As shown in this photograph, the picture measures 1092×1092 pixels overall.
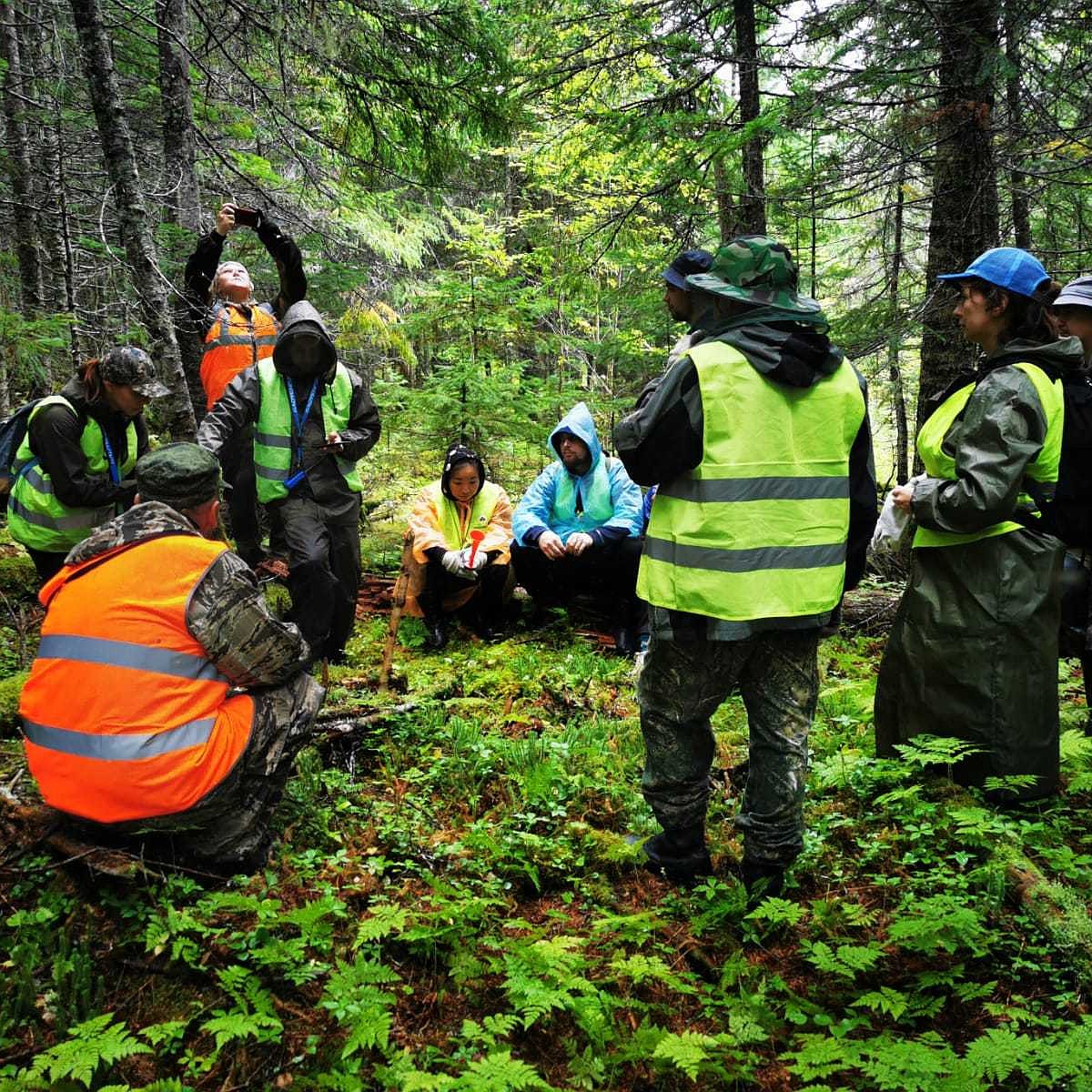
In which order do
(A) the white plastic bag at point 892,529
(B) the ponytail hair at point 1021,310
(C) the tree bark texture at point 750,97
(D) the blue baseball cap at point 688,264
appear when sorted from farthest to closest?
(C) the tree bark texture at point 750,97, (D) the blue baseball cap at point 688,264, (A) the white plastic bag at point 892,529, (B) the ponytail hair at point 1021,310

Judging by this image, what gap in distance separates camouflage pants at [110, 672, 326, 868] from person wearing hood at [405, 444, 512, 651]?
3203 millimetres

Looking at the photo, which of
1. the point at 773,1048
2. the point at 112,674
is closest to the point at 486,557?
the point at 112,674

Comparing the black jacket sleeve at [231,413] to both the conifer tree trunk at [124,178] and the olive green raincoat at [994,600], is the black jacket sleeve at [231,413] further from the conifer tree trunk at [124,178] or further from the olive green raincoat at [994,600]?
the olive green raincoat at [994,600]

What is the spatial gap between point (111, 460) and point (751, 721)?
4.58 metres

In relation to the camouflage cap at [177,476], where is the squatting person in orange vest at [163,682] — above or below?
below

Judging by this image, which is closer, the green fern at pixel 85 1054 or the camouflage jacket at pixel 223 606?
the green fern at pixel 85 1054

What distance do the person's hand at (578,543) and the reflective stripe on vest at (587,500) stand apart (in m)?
0.30

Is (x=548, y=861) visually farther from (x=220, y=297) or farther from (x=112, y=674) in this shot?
(x=220, y=297)

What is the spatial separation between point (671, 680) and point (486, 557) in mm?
3757

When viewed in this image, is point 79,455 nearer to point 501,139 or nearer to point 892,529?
point 501,139

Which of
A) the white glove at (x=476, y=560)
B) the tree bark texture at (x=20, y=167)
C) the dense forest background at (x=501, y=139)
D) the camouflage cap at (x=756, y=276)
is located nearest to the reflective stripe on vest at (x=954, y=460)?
the camouflage cap at (x=756, y=276)

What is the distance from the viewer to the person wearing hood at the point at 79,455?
4.82m

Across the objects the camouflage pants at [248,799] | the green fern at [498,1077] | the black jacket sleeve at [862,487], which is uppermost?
the black jacket sleeve at [862,487]

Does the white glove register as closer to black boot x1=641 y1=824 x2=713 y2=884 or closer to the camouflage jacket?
the camouflage jacket
